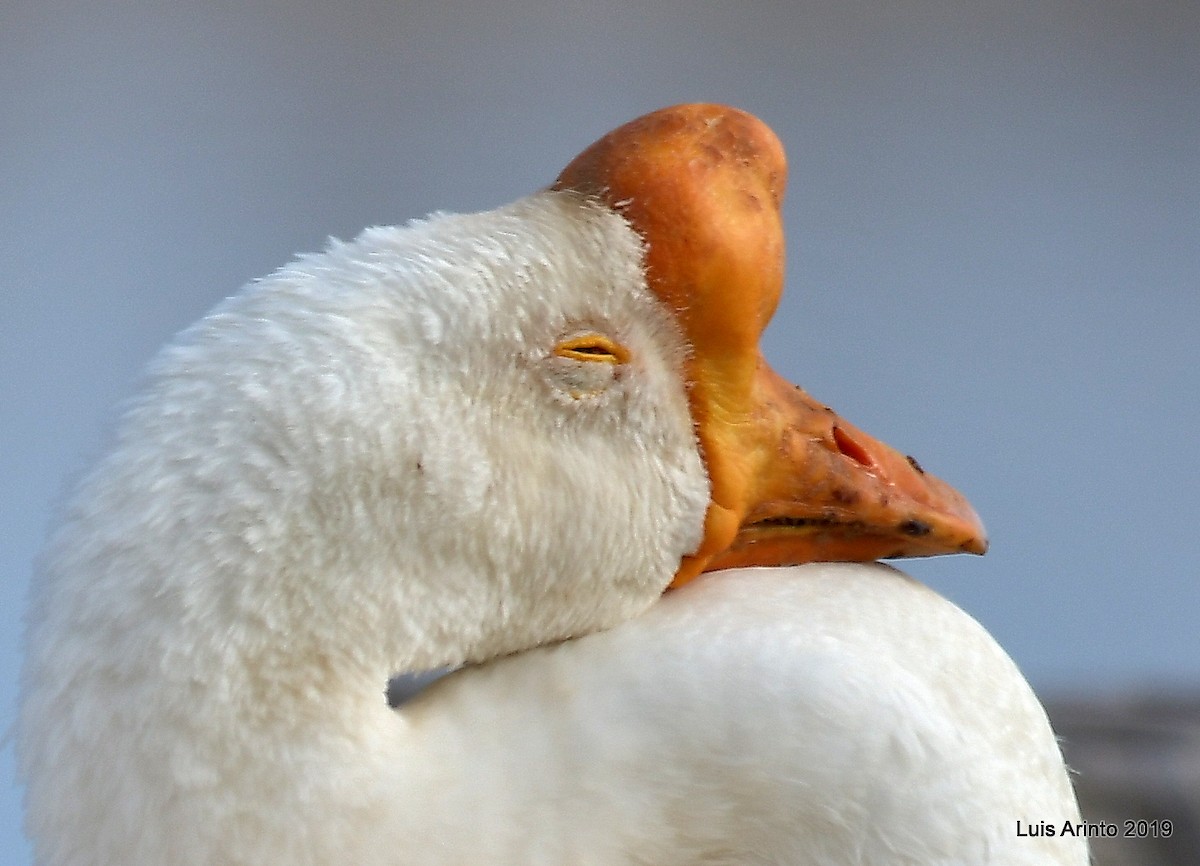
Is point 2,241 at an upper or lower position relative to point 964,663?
upper

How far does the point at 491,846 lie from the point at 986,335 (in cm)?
112

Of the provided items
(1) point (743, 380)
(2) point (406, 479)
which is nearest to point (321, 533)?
(2) point (406, 479)

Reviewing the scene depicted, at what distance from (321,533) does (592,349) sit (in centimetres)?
12

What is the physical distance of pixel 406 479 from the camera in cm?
34

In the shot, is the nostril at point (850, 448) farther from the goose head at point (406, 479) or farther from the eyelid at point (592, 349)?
the eyelid at point (592, 349)

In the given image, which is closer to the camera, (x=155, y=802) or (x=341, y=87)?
(x=155, y=802)

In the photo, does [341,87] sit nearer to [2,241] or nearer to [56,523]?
[2,241]

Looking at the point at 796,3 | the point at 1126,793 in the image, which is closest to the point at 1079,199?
the point at 796,3

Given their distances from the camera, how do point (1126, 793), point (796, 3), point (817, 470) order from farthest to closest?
point (796, 3), point (1126, 793), point (817, 470)

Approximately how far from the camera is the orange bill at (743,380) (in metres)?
0.39

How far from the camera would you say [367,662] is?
0.35 metres

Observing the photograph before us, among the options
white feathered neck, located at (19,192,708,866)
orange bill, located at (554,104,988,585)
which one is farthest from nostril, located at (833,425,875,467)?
white feathered neck, located at (19,192,708,866)

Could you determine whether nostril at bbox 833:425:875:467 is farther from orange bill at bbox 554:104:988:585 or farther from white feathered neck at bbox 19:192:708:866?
white feathered neck at bbox 19:192:708:866

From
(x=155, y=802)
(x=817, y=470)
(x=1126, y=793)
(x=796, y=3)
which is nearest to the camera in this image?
(x=155, y=802)
